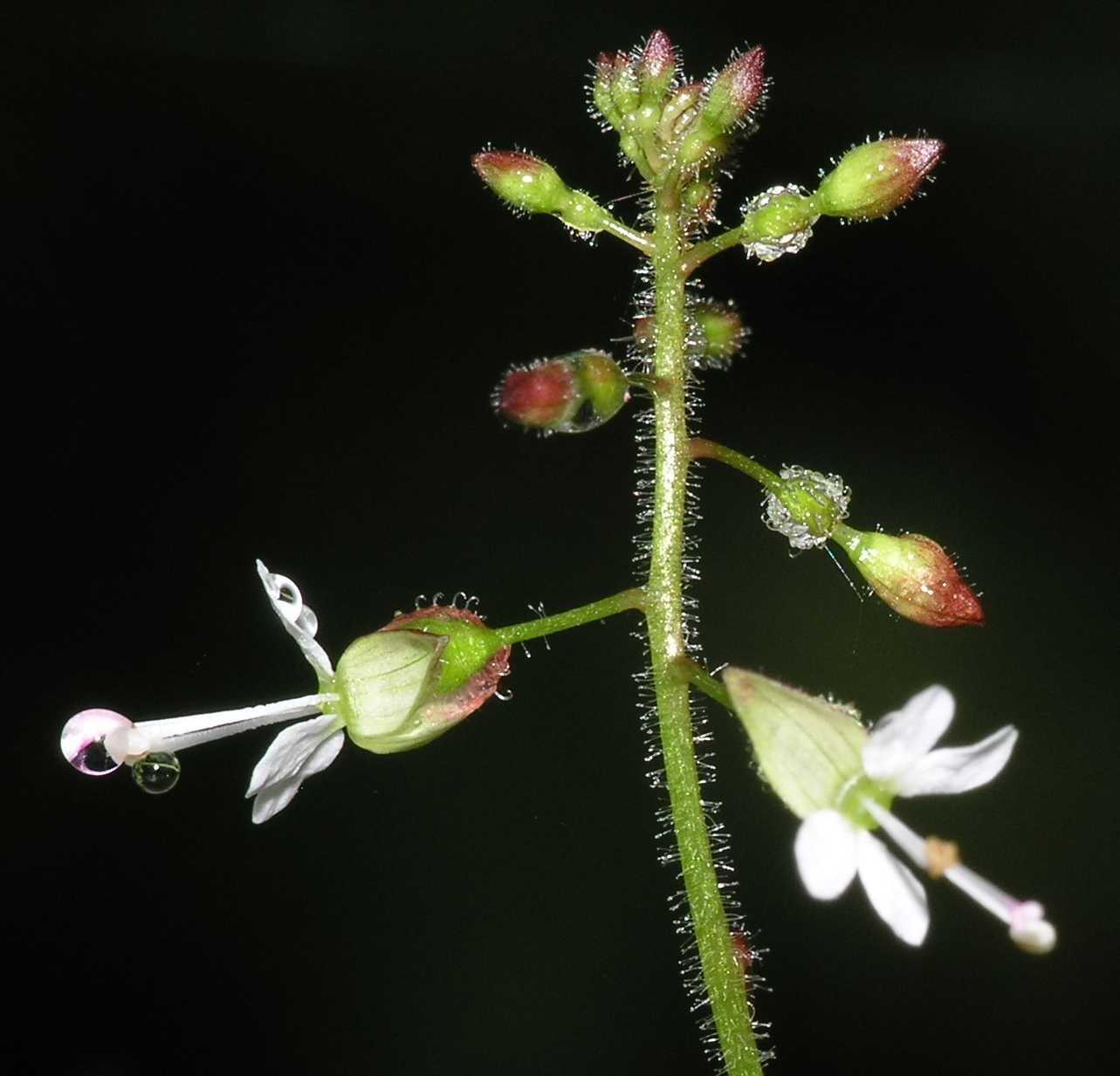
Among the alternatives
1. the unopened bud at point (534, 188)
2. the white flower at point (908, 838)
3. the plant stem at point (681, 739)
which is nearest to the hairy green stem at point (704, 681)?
the plant stem at point (681, 739)

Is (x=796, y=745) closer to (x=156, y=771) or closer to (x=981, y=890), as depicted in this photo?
(x=981, y=890)

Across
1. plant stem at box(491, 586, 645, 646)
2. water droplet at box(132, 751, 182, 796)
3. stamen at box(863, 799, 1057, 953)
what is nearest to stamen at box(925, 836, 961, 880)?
stamen at box(863, 799, 1057, 953)

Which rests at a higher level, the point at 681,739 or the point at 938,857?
the point at 681,739

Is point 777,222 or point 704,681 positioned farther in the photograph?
point 777,222

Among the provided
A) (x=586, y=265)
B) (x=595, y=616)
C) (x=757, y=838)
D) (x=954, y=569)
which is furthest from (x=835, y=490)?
(x=586, y=265)

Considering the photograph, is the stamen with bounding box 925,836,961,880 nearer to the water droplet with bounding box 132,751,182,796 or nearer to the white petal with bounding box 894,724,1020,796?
the white petal with bounding box 894,724,1020,796

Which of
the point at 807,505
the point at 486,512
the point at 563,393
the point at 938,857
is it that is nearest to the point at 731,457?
the point at 807,505
